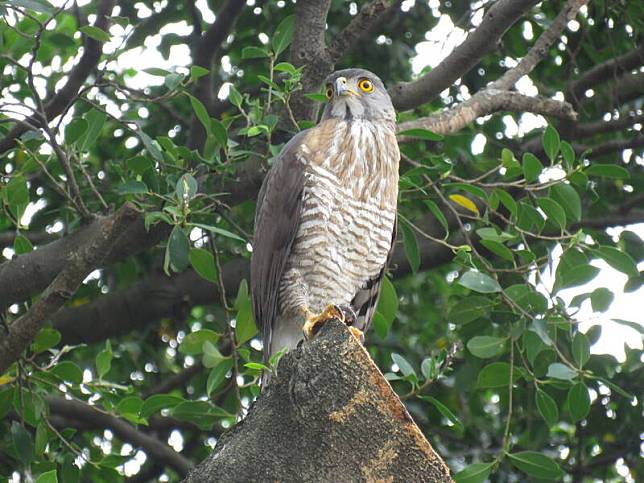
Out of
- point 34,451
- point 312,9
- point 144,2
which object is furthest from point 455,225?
point 34,451

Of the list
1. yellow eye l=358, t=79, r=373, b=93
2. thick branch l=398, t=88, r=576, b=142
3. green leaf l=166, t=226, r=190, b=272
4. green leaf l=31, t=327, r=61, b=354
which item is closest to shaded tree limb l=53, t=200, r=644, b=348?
thick branch l=398, t=88, r=576, b=142

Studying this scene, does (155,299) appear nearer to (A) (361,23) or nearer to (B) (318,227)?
(B) (318,227)

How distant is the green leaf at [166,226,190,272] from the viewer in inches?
162

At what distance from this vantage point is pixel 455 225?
6.04 meters

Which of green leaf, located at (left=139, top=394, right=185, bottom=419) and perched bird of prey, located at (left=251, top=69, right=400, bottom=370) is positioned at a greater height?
perched bird of prey, located at (left=251, top=69, right=400, bottom=370)

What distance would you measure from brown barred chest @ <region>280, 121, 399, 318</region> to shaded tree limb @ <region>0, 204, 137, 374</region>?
0.92 metres

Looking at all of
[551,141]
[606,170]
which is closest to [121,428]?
[551,141]

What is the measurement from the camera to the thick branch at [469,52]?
5.04 meters

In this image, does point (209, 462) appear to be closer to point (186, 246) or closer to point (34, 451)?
point (186, 246)

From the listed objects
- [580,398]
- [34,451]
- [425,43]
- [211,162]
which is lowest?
[34,451]

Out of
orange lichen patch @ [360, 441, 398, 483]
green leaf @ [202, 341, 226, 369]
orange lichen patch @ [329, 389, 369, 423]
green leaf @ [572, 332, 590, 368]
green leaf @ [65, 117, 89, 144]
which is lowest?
green leaf @ [202, 341, 226, 369]

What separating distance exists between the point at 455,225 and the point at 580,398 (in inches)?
71.4

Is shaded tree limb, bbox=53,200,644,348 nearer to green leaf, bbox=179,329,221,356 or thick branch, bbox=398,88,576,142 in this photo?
thick branch, bbox=398,88,576,142

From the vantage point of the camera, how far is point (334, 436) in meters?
2.43
